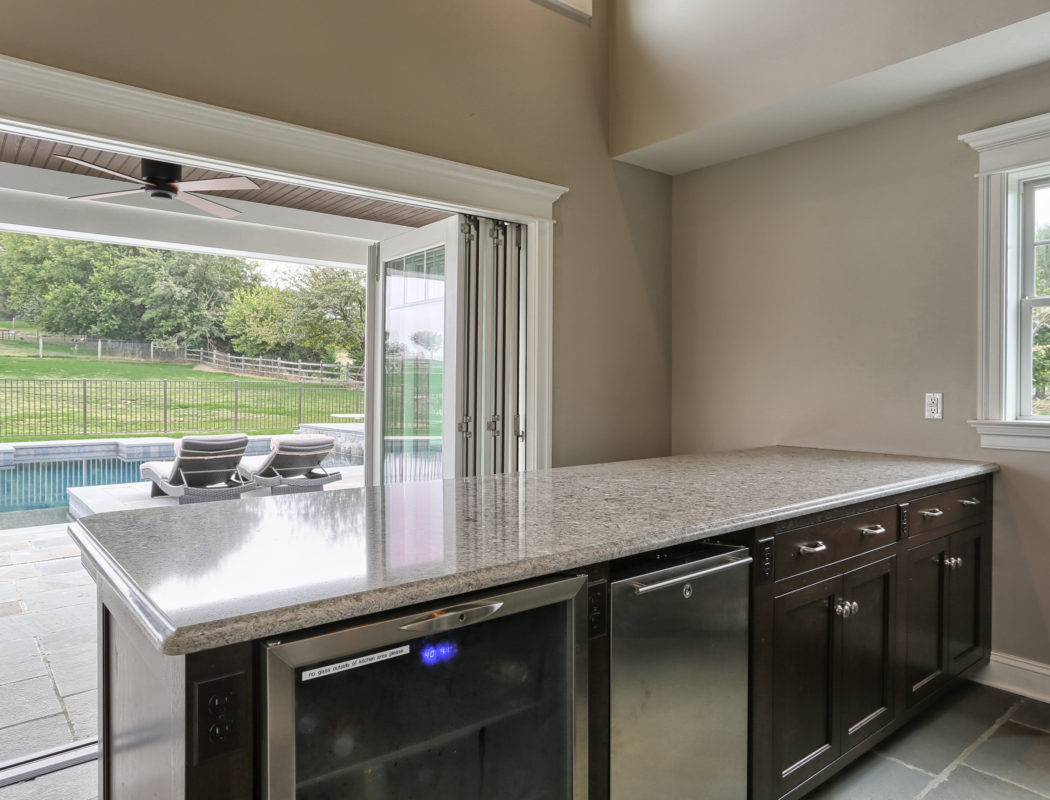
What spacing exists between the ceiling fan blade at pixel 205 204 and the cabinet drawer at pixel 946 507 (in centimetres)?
462

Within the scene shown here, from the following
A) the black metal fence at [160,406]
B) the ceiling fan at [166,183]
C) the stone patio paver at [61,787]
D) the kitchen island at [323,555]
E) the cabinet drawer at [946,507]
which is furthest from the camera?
the black metal fence at [160,406]

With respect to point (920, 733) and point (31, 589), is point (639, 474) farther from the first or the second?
point (31, 589)

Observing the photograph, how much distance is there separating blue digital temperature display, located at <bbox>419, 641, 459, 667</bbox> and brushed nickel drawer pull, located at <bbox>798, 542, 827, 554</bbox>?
1.14 m

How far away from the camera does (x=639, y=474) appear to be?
251cm

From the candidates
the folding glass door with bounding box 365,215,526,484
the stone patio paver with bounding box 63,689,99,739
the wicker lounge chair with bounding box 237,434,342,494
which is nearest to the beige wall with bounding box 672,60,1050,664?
the folding glass door with bounding box 365,215,526,484

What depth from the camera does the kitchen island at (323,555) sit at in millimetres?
989

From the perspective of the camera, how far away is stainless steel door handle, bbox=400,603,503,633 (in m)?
1.14

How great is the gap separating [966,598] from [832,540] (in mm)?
1145

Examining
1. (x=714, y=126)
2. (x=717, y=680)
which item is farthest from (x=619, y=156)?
(x=717, y=680)

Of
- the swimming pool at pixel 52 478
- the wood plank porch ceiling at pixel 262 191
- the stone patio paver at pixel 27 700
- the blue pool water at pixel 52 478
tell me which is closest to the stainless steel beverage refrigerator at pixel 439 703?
the stone patio paver at pixel 27 700

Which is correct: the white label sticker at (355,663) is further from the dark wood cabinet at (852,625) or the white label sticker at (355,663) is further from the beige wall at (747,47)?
the beige wall at (747,47)

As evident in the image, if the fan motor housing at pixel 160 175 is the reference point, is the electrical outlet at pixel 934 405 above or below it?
below

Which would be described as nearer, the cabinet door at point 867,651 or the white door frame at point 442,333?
the cabinet door at point 867,651

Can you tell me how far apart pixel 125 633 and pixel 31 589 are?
12.2ft
